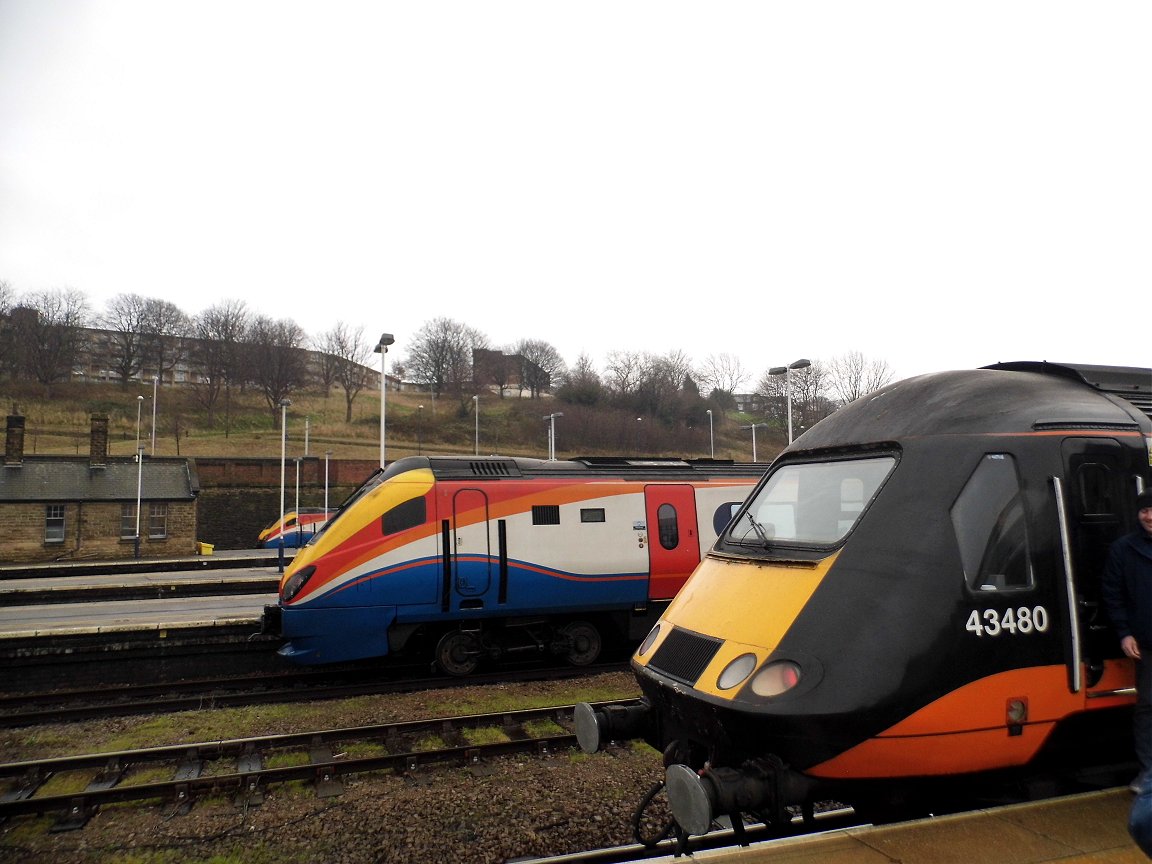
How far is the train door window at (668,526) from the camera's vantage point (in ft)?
42.7

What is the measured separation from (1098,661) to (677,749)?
278cm

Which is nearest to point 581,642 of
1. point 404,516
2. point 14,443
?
point 404,516

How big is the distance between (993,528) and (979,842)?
71.0 inches

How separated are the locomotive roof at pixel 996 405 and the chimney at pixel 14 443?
47.0m

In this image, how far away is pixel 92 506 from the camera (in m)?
39.4

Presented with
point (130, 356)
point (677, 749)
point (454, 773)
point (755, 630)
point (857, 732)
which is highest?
point (130, 356)

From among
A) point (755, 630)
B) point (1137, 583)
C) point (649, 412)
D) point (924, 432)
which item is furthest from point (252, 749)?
point (649, 412)

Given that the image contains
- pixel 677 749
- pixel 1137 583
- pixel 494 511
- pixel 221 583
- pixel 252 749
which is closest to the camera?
pixel 1137 583

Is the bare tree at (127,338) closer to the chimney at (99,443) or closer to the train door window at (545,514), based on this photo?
the chimney at (99,443)

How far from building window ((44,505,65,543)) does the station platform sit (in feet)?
145

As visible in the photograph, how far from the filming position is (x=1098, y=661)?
480 cm

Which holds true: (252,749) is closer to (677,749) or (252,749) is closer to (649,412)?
(677,749)

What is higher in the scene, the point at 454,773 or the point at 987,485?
the point at 987,485

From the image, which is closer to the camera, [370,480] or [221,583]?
[370,480]
